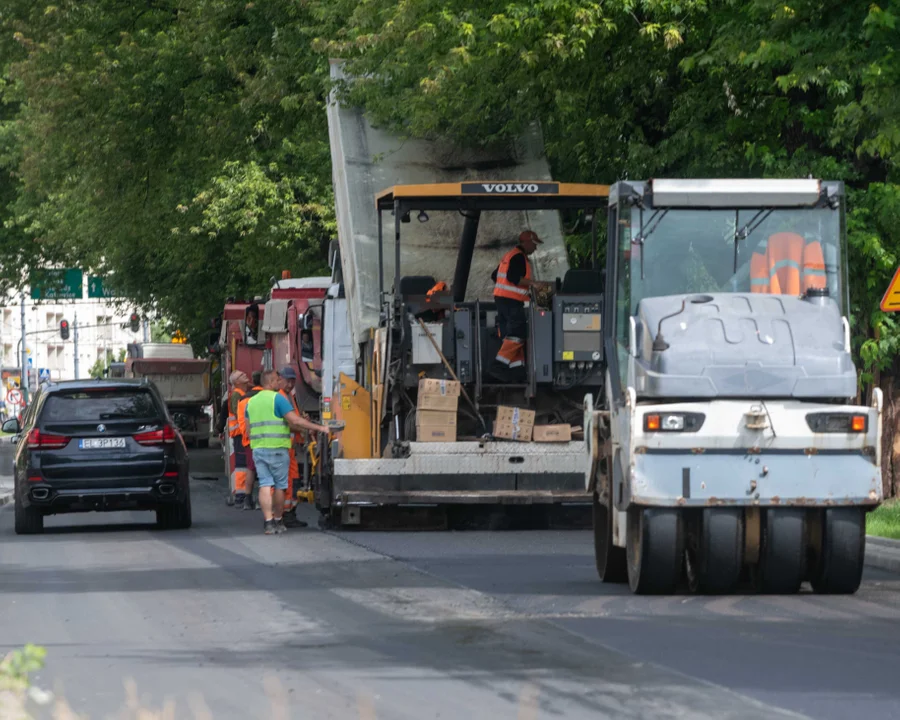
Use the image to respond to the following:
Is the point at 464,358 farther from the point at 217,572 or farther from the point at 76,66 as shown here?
the point at 76,66

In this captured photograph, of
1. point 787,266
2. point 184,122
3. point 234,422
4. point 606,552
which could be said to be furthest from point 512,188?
point 184,122

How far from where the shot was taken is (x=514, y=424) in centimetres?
1803

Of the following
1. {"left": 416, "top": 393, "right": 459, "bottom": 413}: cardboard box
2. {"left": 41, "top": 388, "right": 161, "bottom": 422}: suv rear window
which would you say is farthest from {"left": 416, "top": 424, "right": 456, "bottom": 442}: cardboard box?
{"left": 41, "top": 388, "right": 161, "bottom": 422}: suv rear window

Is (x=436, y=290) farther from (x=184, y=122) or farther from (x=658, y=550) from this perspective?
(x=184, y=122)

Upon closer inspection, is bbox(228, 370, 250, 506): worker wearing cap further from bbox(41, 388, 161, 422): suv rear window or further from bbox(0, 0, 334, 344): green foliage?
bbox(0, 0, 334, 344): green foliage

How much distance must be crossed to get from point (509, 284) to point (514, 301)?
6.7 inches

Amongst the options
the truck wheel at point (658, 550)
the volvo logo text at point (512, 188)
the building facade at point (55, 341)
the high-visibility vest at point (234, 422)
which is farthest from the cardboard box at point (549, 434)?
the building facade at point (55, 341)

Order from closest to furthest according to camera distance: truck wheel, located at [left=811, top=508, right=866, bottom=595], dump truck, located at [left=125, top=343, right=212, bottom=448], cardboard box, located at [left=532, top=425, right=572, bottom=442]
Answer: truck wheel, located at [left=811, top=508, right=866, bottom=595], cardboard box, located at [left=532, top=425, right=572, bottom=442], dump truck, located at [left=125, top=343, right=212, bottom=448]

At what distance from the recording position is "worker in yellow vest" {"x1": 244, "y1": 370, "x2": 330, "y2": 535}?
18469 millimetres

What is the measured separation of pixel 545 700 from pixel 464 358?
10.5 meters

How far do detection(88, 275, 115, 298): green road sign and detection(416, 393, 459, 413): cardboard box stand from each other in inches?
1190

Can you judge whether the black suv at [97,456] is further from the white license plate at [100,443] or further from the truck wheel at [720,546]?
the truck wheel at [720,546]

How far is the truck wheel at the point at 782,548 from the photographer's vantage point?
11.7 m

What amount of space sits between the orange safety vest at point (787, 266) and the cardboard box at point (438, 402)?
A: 5531 millimetres
